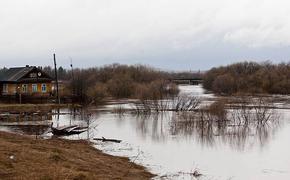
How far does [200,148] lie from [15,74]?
110 feet

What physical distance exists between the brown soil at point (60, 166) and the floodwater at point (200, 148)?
1.08 metres

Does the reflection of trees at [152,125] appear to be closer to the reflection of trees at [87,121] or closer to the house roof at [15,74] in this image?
the reflection of trees at [87,121]

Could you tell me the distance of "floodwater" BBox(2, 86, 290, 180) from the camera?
15867 millimetres

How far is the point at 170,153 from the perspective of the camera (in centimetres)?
1931

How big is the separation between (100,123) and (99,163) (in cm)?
1562

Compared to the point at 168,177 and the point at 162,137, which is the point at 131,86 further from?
the point at 168,177

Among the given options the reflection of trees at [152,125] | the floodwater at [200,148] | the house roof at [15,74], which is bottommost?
the floodwater at [200,148]

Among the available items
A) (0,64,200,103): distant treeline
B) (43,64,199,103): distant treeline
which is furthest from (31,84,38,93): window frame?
(43,64,199,103): distant treeline

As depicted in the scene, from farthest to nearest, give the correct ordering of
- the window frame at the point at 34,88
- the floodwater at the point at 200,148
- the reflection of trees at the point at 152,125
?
the window frame at the point at 34,88
the reflection of trees at the point at 152,125
the floodwater at the point at 200,148

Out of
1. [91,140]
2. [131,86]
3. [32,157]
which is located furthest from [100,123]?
[131,86]

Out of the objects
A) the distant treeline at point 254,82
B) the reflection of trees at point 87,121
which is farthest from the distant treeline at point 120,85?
the distant treeline at point 254,82

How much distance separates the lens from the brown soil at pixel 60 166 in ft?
36.9

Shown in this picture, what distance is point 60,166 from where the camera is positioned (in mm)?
12781

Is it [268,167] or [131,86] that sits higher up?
[131,86]
